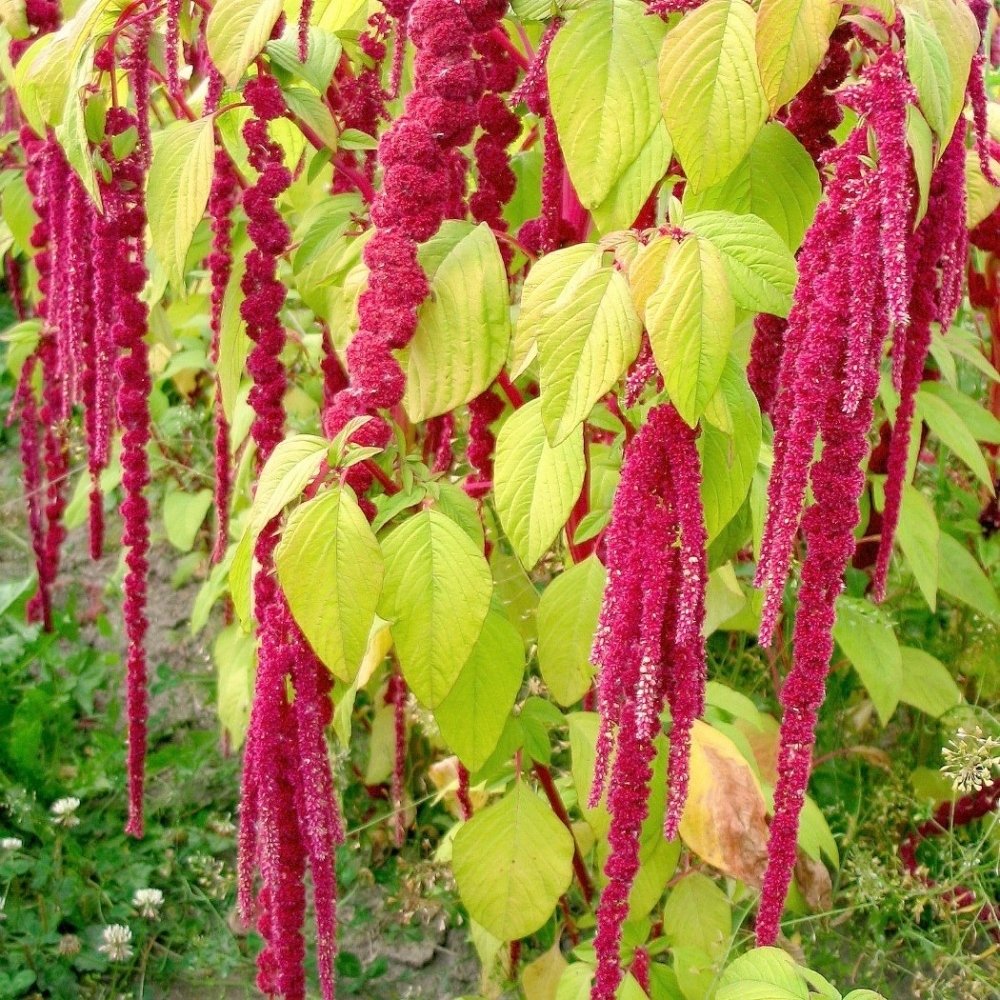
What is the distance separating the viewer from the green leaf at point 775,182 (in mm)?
916

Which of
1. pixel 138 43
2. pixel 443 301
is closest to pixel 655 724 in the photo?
pixel 443 301

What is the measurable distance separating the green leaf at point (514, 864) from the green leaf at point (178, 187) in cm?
66

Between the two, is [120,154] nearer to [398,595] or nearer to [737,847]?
[398,595]

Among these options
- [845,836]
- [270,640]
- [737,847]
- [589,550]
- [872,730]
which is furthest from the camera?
[872,730]

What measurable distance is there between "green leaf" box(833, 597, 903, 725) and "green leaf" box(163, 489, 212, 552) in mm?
1296

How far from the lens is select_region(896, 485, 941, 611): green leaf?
1534 mm

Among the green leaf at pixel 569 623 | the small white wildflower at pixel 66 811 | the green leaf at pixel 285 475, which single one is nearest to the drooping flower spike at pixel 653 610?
the green leaf at pixel 285 475

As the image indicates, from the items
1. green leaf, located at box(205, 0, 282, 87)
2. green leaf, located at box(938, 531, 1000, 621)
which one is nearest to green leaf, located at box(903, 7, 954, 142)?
green leaf, located at box(205, 0, 282, 87)

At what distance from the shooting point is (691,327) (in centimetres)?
70

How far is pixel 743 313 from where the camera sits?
1021mm

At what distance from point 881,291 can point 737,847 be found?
679 mm

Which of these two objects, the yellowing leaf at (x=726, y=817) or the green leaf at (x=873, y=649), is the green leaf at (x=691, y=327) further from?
the green leaf at (x=873, y=649)

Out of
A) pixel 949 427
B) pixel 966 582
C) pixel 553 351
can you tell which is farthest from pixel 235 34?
A: pixel 966 582

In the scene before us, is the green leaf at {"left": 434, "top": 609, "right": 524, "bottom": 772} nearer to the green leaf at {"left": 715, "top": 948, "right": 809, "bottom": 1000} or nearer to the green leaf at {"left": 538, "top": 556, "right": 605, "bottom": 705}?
the green leaf at {"left": 538, "top": 556, "right": 605, "bottom": 705}
